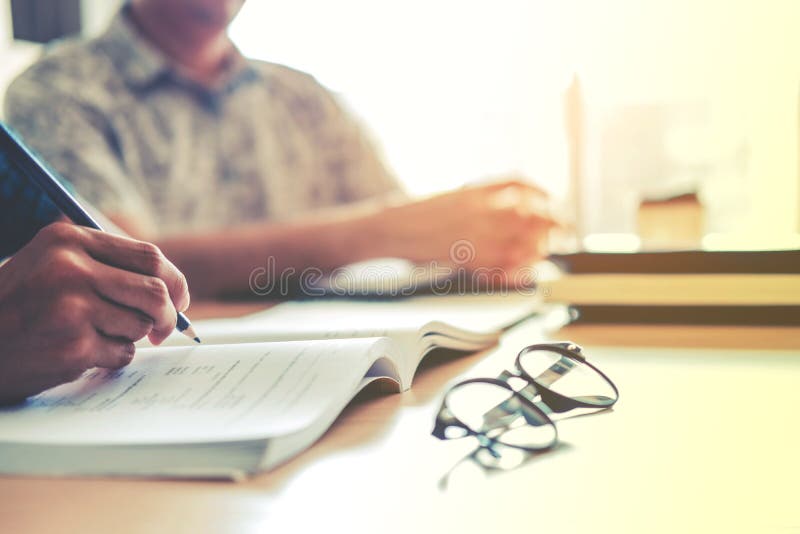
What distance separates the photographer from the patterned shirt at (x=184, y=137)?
1.12m

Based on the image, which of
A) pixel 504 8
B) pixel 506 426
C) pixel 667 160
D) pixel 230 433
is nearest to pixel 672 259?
pixel 506 426

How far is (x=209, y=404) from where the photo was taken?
287 millimetres

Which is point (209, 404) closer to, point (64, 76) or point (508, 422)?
point (508, 422)

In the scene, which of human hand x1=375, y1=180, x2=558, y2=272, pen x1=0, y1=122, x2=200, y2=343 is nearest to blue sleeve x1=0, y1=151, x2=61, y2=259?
pen x1=0, y1=122, x2=200, y2=343

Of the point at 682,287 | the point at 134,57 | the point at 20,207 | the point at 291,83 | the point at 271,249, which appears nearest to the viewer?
the point at 20,207

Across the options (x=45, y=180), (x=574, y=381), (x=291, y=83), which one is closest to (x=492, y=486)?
(x=574, y=381)

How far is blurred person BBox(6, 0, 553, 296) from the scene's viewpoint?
879 mm

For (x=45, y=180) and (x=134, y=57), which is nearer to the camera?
(x=45, y=180)

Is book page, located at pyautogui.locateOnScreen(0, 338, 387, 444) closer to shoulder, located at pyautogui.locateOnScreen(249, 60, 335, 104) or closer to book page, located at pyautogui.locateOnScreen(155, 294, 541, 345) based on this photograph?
book page, located at pyautogui.locateOnScreen(155, 294, 541, 345)

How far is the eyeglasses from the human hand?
431 millimetres

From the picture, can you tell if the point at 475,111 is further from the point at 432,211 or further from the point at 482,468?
the point at 482,468

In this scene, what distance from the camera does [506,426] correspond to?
29 centimetres

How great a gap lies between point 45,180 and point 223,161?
1.12 meters

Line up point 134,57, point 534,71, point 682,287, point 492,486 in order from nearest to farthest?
point 492,486
point 682,287
point 134,57
point 534,71
